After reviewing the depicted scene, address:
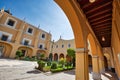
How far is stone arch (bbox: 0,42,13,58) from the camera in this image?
56.6 feet

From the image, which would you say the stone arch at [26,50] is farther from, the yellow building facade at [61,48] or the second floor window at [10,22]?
the yellow building facade at [61,48]

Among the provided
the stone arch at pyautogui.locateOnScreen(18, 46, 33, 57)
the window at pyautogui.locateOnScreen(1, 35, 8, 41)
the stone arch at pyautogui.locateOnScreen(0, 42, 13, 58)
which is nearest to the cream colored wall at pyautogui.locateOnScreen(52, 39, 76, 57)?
the stone arch at pyautogui.locateOnScreen(18, 46, 33, 57)

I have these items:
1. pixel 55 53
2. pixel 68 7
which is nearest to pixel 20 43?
pixel 55 53

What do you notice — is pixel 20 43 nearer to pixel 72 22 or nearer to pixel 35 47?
pixel 35 47

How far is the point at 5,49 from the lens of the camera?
17641 millimetres

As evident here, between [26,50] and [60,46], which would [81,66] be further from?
[60,46]

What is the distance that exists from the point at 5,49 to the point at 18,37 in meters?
3.76

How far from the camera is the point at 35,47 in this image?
22484 mm

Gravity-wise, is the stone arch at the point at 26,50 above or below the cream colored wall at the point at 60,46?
below

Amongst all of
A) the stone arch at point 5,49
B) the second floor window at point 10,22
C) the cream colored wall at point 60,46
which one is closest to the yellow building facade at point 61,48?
the cream colored wall at point 60,46

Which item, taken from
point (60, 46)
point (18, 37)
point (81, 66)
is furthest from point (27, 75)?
point (60, 46)

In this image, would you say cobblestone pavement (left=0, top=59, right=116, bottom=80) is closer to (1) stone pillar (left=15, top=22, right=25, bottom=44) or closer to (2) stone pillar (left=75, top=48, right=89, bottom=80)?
(2) stone pillar (left=75, top=48, right=89, bottom=80)

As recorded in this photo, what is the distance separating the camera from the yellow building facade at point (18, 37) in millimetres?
17250

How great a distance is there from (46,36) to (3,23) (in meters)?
12.5
